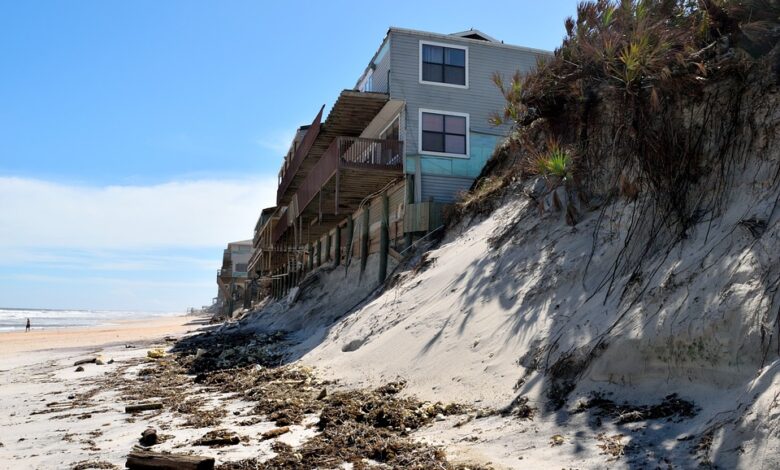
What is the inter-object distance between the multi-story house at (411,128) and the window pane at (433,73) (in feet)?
0.11

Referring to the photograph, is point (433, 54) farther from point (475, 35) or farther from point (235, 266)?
point (235, 266)

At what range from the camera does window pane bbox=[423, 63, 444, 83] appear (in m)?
19.9

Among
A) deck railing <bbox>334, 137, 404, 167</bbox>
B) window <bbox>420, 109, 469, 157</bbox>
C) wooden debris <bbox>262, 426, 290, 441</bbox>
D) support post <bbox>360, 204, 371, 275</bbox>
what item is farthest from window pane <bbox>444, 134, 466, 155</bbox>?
wooden debris <bbox>262, 426, 290, 441</bbox>

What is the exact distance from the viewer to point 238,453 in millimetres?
5656

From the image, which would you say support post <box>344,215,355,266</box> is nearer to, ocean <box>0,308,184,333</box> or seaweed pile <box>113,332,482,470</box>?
seaweed pile <box>113,332,482,470</box>

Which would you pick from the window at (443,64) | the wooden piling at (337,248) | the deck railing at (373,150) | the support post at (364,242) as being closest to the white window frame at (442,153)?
the deck railing at (373,150)

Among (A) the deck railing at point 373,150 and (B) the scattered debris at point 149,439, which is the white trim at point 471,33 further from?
(B) the scattered debris at point 149,439

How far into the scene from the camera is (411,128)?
1942 centimetres

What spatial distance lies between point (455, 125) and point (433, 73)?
1.90m

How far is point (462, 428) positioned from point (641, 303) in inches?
82.0

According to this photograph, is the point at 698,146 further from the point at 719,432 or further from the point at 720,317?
the point at 719,432

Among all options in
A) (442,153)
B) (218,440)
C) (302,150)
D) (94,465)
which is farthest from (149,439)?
(302,150)

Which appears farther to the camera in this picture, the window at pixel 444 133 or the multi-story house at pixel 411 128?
the window at pixel 444 133

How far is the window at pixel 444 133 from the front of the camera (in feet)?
63.9
